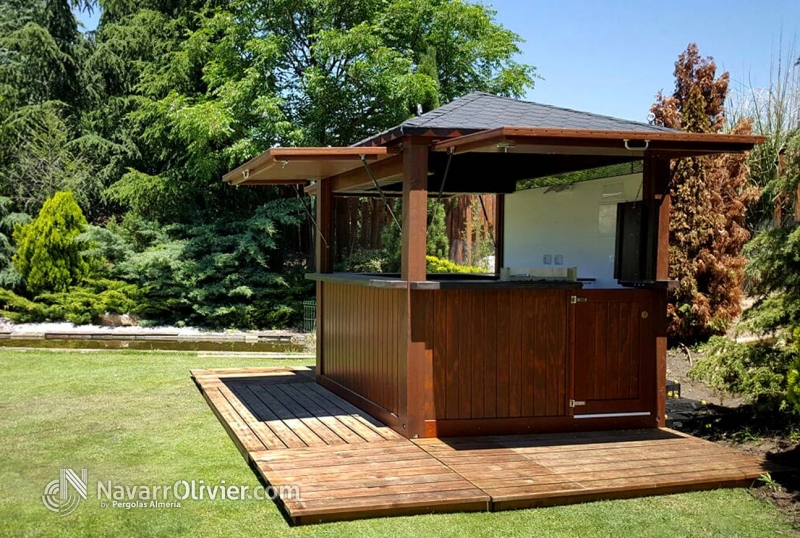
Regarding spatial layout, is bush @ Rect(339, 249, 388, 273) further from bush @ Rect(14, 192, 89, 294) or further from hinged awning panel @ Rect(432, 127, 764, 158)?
hinged awning panel @ Rect(432, 127, 764, 158)

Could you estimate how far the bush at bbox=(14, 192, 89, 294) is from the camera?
1225cm

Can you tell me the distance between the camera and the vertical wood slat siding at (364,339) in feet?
18.8

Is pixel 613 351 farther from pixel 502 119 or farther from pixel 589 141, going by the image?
pixel 502 119

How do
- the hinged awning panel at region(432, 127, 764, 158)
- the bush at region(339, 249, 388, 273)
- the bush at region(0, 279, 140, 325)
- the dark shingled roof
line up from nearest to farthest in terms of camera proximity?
the hinged awning panel at region(432, 127, 764, 158)
the dark shingled roof
the bush at region(0, 279, 140, 325)
the bush at region(339, 249, 388, 273)

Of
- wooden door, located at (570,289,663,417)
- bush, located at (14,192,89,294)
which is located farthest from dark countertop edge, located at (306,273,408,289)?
bush, located at (14,192,89,294)

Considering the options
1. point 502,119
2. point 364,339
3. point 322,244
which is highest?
point 502,119

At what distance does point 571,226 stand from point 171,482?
4275mm

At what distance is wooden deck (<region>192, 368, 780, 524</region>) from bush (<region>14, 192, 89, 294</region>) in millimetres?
7501

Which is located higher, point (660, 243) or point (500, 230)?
point (500, 230)

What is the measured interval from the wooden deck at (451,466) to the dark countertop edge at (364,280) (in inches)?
44.1

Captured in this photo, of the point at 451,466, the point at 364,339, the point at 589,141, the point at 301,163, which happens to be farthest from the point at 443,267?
the point at 451,466

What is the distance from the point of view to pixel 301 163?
6.06 metres

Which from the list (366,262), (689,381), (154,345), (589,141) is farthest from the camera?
(366,262)

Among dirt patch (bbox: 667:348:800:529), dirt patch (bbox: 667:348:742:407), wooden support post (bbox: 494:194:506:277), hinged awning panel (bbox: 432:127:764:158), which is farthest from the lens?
wooden support post (bbox: 494:194:506:277)
